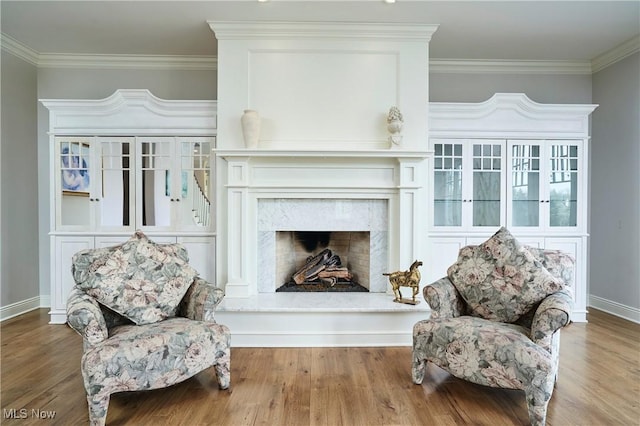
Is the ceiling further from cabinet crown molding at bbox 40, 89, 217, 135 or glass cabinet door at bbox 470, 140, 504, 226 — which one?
glass cabinet door at bbox 470, 140, 504, 226

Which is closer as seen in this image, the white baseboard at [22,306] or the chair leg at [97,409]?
the chair leg at [97,409]

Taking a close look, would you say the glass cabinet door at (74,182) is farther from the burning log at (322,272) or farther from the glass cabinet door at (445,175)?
the glass cabinet door at (445,175)

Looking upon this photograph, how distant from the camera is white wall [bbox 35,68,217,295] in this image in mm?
4375

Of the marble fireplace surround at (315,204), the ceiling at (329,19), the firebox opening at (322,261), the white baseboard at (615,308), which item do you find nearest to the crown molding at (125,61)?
the ceiling at (329,19)

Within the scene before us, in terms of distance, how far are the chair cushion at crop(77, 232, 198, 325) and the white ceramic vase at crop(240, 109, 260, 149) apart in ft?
4.34

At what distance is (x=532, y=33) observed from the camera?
3.72m

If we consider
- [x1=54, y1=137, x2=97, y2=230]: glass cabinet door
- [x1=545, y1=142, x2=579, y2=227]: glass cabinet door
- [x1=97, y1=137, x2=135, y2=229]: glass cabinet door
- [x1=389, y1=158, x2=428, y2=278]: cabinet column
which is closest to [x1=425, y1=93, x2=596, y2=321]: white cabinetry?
[x1=545, y1=142, x2=579, y2=227]: glass cabinet door

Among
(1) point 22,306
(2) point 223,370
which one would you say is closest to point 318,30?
(2) point 223,370

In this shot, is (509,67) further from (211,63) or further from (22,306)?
(22,306)

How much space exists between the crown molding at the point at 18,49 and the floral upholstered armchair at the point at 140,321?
3197 mm

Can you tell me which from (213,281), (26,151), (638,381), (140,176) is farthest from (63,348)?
(638,381)

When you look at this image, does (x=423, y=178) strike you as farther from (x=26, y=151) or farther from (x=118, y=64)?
A: (x=26, y=151)

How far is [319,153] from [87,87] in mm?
3132

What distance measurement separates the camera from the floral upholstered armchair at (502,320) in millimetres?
2029
